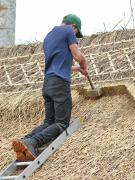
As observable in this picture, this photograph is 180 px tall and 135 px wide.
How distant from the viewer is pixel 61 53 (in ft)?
19.1

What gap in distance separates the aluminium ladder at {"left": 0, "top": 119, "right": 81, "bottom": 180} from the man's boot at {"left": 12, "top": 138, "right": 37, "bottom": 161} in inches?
2.6

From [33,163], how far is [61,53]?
118 centimetres

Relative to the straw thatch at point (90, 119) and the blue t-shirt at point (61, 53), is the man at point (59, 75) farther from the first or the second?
the straw thatch at point (90, 119)

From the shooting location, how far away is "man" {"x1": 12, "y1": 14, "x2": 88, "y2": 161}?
574cm

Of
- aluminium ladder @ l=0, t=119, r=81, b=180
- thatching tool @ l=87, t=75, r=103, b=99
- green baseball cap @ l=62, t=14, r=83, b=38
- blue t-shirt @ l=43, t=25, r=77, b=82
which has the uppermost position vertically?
green baseball cap @ l=62, t=14, r=83, b=38

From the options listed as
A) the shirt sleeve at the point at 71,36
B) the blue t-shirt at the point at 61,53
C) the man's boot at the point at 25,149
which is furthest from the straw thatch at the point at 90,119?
the shirt sleeve at the point at 71,36

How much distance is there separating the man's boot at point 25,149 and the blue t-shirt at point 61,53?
770 mm

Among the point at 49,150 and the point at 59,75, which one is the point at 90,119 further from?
the point at 49,150

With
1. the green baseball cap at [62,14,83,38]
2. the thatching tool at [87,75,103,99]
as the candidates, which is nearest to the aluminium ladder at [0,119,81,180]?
the thatching tool at [87,75,103,99]

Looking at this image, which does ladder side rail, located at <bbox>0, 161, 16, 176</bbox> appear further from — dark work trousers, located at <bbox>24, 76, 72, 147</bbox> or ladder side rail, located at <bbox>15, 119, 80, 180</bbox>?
dark work trousers, located at <bbox>24, 76, 72, 147</bbox>

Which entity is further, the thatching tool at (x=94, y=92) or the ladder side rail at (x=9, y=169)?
the thatching tool at (x=94, y=92)

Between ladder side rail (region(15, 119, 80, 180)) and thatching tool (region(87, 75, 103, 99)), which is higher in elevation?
thatching tool (region(87, 75, 103, 99))

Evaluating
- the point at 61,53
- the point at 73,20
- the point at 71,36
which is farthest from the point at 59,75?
the point at 73,20

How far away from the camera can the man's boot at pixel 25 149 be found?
210 inches
